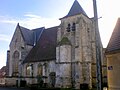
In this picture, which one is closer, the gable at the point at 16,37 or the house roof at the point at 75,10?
the house roof at the point at 75,10

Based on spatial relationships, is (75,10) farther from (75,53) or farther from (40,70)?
(40,70)

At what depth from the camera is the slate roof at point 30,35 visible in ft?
150

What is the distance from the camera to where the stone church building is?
116ft

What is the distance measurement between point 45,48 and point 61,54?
6701 millimetres

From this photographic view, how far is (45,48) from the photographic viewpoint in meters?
41.9

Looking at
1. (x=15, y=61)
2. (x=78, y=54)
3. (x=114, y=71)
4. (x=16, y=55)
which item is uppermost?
(x=16, y=55)

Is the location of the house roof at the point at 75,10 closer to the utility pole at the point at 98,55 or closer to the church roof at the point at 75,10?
the church roof at the point at 75,10

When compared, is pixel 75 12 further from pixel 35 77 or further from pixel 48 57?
pixel 35 77

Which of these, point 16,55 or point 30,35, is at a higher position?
point 30,35

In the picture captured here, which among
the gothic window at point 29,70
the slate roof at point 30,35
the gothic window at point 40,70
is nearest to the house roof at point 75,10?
the slate roof at point 30,35

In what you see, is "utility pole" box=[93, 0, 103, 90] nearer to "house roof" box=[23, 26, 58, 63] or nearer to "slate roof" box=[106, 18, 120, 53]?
"slate roof" box=[106, 18, 120, 53]

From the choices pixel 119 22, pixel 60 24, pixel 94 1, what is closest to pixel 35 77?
pixel 60 24

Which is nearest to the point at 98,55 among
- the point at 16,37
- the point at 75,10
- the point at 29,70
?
the point at 75,10

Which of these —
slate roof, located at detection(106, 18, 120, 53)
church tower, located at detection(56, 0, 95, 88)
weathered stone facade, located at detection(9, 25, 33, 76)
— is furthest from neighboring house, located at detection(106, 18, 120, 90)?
weathered stone facade, located at detection(9, 25, 33, 76)
